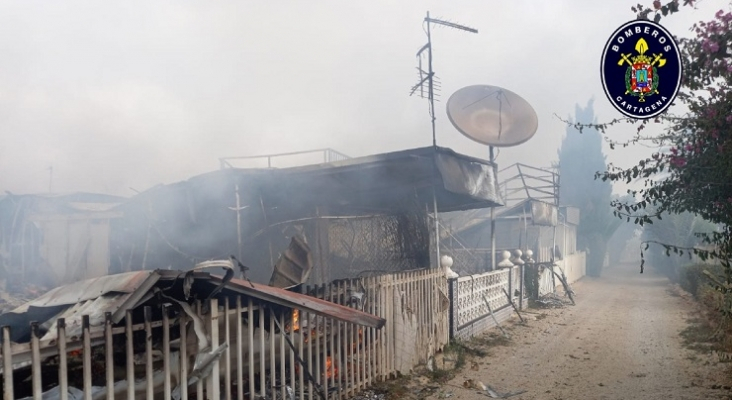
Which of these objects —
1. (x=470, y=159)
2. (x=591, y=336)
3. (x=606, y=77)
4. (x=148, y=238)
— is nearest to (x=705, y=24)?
(x=606, y=77)

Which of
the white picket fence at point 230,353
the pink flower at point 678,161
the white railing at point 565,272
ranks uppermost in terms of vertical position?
the pink flower at point 678,161

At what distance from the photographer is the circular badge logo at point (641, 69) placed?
489 cm

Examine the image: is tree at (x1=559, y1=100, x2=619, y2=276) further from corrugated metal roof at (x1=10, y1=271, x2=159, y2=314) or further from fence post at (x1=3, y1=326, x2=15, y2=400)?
fence post at (x1=3, y1=326, x2=15, y2=400)

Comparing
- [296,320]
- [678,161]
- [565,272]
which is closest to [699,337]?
[678,161]

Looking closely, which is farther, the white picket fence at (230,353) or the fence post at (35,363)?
the white picket fence at (230,353)

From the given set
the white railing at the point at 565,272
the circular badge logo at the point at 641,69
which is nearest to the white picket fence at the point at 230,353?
the circular badge logo at the point at 641,69

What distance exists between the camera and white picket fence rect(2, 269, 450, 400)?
124 inches

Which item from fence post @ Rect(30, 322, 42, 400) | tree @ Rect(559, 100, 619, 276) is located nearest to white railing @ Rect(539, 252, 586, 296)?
tree @ Rect(559, 100, 619, 276)

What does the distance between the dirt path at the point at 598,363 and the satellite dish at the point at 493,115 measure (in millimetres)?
4704

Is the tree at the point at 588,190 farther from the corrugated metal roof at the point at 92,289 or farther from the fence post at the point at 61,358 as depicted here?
the fence post at the point at 61,358

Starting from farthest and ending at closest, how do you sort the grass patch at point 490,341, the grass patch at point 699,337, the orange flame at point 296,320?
1. the grass patch at point 490,341
2. the grass patch at point 699,337
3. the orange flame at point 296,320

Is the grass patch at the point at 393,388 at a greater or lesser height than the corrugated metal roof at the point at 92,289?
lesser

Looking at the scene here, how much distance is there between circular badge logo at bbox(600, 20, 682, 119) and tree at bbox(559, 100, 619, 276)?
27843 mm

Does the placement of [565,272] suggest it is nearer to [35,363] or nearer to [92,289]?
[92,289]
